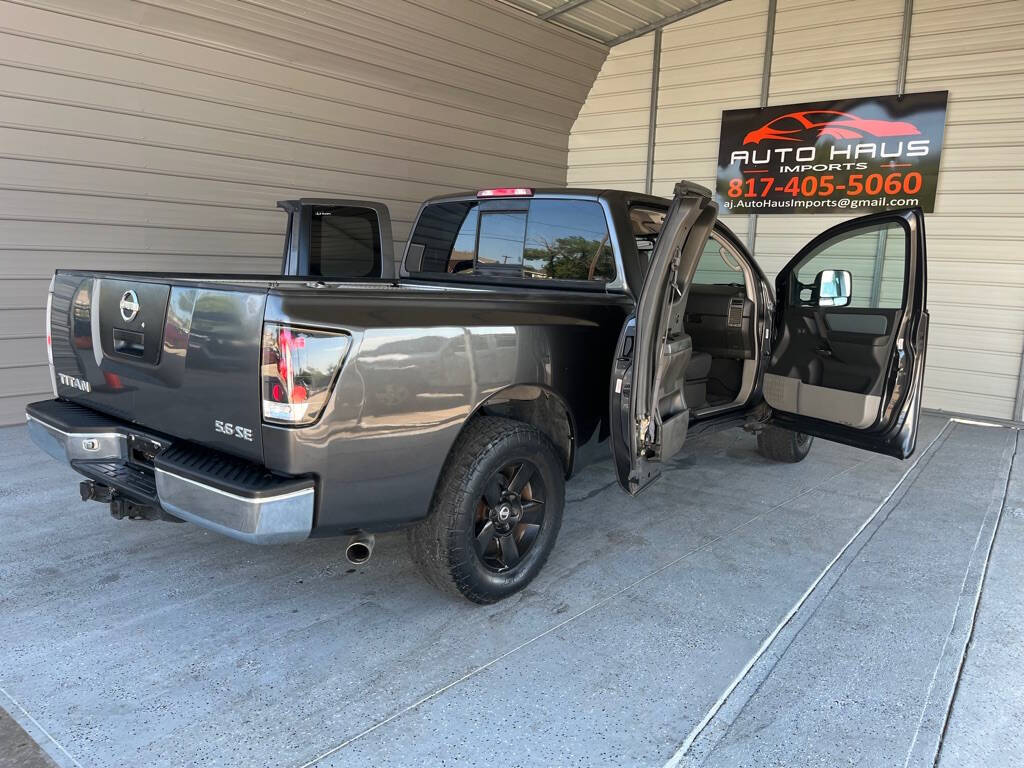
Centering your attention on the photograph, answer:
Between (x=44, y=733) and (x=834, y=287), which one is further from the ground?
(x=834, y=287)

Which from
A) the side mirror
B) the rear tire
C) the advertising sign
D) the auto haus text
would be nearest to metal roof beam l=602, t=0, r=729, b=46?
the advertising sign

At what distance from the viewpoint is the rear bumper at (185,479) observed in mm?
2242

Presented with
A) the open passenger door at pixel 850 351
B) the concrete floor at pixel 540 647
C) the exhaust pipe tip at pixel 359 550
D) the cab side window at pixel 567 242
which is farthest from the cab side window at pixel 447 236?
the open passenger door at pixel 850 351

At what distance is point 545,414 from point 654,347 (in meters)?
0.63

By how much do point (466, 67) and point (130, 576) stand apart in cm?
723

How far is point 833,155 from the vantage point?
334 inches

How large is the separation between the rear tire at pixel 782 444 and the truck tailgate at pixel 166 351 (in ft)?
13.8

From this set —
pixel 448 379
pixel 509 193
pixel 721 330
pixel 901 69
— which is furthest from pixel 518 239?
pixel 901 69

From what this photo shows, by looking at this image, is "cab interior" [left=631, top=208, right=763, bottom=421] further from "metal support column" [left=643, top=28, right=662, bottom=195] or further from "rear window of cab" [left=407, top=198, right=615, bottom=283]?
"metal support column" [left=643, top=28, right=662, bottom=195]

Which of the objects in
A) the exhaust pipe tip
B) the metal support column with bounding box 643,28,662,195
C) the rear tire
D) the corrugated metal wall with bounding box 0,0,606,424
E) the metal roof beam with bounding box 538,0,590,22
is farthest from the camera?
the metal support column with bounding box 643,28,662,195

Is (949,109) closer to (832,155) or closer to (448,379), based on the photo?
(832,155)

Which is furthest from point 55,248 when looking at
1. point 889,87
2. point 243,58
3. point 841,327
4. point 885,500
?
point 889,87

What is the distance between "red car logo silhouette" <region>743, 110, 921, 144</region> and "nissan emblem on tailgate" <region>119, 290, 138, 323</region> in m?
8.35

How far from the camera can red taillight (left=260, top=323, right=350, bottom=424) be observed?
2234 mm
